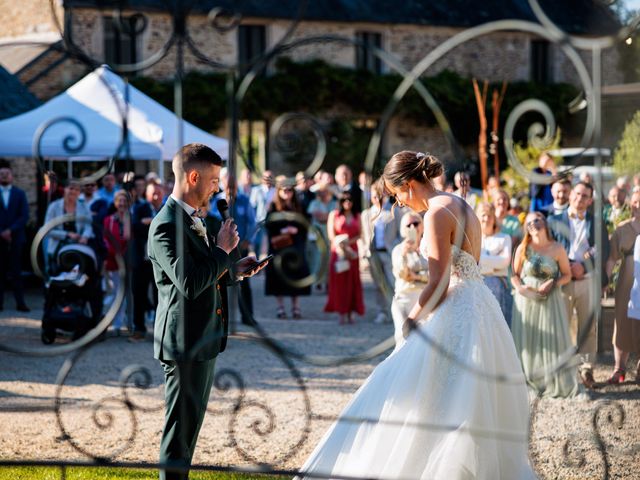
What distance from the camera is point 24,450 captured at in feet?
17.2

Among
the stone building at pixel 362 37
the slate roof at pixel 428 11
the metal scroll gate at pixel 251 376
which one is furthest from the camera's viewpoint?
the slate roof at pixel 428 11

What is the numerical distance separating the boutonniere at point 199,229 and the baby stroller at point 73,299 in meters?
5.48

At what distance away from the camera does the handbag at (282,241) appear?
396 inches

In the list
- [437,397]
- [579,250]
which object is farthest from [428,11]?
[437,397]

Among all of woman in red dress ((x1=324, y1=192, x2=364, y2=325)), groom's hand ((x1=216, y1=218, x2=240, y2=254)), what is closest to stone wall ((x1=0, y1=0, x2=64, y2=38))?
woman in red dress ((x1=324, y1=192, x2=364, y2=325))

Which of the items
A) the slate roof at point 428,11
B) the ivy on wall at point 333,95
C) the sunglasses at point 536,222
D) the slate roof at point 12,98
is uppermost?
the slate roof at point 428,11

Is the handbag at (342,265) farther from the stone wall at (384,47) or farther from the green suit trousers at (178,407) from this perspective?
the stone wall at (384,47)

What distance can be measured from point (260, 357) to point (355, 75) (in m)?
15.6

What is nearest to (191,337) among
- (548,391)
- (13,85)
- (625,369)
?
(548,391)

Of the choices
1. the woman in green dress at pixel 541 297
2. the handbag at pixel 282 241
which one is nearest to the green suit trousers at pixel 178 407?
the woman in green dress at pixel 541 297

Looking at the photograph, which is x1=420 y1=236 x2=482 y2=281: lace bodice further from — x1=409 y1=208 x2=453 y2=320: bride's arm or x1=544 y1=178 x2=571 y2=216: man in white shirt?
x1=544 y1=178 x2=571 y2=216: man in white shirt

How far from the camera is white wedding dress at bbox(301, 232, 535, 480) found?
3723mm

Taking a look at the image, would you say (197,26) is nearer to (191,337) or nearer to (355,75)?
(355,75)

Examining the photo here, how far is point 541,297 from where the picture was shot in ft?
23.3
